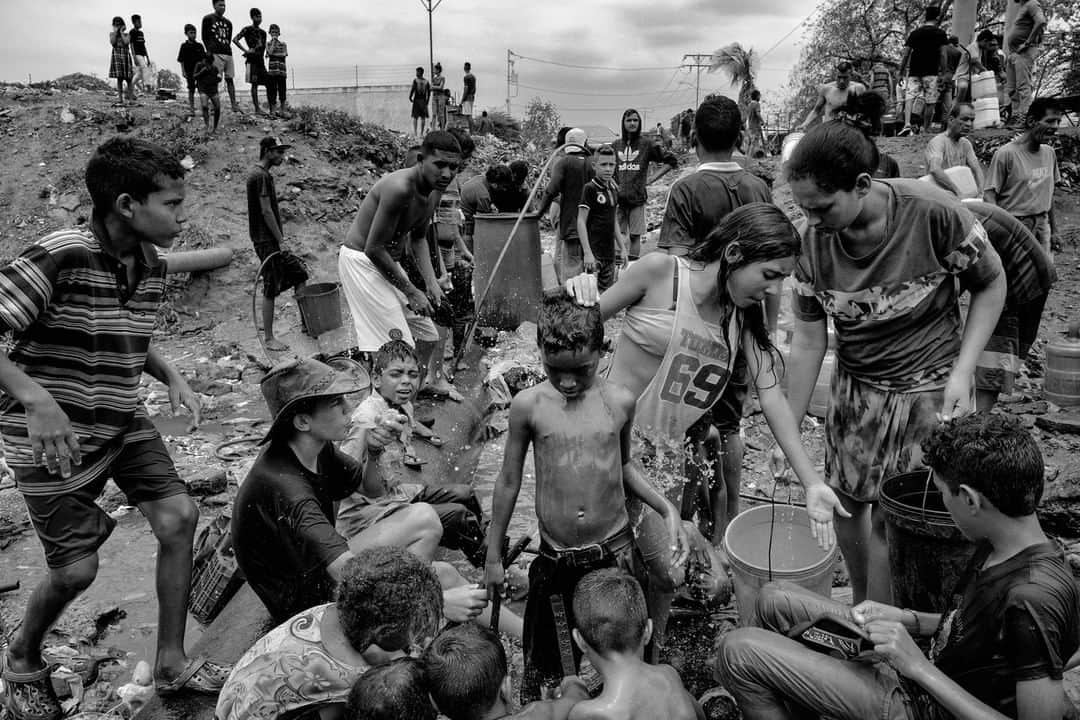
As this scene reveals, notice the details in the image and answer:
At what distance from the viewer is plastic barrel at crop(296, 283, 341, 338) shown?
319 inches

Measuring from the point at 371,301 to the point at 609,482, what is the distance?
2.83 metres

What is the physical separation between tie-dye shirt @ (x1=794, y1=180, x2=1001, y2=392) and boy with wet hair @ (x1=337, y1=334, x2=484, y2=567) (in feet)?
5.84

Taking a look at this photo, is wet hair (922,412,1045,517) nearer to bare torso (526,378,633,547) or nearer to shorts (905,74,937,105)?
bare torso (526,378,633,547)

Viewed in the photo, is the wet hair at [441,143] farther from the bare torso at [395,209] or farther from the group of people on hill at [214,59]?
the group of people on hill at [214,59]

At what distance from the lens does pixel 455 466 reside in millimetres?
5254

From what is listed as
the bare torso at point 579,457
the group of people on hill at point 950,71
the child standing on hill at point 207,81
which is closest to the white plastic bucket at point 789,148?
the bare torso at point 579,457

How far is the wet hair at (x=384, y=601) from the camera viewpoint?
6.70ft

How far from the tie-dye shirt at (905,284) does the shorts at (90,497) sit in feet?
8.25

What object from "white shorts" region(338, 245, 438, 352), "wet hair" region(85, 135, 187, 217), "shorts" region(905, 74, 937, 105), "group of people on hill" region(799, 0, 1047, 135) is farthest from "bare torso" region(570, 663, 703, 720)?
"shorts" region(905, 74, 937, 105)

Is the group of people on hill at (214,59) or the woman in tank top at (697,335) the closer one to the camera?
the woman in tank top at (697,335)

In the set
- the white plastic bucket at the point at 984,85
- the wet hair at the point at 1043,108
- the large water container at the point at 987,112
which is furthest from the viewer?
the large water container at the point at 987,112

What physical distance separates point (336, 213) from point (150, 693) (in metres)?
10.7

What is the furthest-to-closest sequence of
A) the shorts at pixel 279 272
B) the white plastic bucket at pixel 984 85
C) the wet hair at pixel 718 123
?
the white plastic bucket at pixel 984 85 < the shorts at pixel 279 272 < the wet hair at pixel 718 123

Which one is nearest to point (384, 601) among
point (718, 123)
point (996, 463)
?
point (996, 463)
